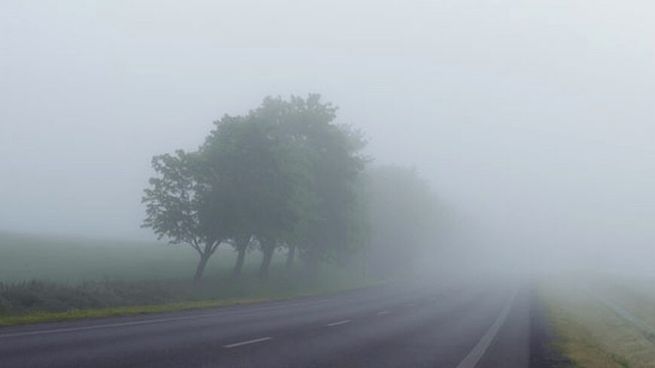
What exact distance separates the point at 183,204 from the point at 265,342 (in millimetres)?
28139

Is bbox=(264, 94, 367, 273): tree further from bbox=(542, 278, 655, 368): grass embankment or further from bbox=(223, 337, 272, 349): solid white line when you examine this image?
bbox=(223, 337, 272, 349): solid white line

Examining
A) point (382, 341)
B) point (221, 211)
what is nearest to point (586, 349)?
point (382, 341)

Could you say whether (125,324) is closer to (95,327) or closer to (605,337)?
(95,327)

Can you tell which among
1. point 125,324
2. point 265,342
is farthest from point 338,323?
point 265,342

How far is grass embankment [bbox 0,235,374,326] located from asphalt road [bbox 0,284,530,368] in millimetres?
3243

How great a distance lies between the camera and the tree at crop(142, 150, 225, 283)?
46.1 metres

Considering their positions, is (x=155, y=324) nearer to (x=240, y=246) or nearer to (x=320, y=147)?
(x=240, y=246)

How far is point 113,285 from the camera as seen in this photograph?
118 ft

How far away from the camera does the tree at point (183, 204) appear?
46062 mm

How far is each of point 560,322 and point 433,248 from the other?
338ft

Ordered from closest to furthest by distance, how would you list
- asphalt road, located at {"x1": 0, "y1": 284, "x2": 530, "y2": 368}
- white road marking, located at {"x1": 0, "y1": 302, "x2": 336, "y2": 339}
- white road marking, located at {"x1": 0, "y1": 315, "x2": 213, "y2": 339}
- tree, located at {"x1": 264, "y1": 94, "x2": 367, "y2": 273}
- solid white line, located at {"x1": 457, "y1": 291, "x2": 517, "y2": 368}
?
asphalt road, located at {"x1": 0, "y1": 284, "x2": 530, "y2": 368}
solid white line, located at {"x1": 457, "y1": 291, "x2": 517, "y2": 368}
white road marking, located at {"x1": 0, "y1": 315, "x2": 213, "y2": 339}
white road marking, located at {"x1": 0, "y1": 302, "x2": 336, "y2": 339}
tree, located at {"x1": 264, "y1": 94, "x2": 367, "y2": 273}

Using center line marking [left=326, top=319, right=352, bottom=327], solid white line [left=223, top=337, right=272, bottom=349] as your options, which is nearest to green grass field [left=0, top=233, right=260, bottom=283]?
center line marking [left=326, top=319, right=352, bottom=327]

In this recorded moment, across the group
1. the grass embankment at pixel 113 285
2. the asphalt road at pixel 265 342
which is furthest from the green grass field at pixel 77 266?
the asphalt road at pixel 265 342

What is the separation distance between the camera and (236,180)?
5009 centimetres
